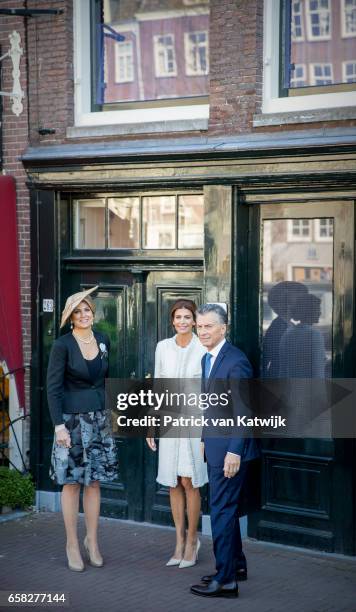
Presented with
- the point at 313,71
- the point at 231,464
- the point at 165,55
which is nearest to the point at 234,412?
the point at 231,464

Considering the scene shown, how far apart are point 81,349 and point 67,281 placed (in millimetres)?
2005

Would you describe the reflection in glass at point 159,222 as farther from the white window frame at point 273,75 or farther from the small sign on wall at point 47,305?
the white window frame at point 273,75

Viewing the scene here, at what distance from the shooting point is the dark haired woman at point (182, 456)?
7.39m

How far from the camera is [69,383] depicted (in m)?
7.31

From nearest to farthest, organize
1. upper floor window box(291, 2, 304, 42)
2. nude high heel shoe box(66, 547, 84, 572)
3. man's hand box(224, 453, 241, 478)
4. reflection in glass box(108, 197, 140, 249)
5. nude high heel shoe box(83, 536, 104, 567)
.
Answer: man's hand box(224, 453, 241, 478) < nude high heel shoe box(66, 547, 84, 572) < nude high heel shoe box(83, 536, 104, 567) < upper floor window box(291, 2, 304, 42) < reflection in glass box(108, 197, 140, 249)

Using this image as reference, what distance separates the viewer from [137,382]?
8797mm

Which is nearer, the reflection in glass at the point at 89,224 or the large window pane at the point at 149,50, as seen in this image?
the large window pane at the point at 149,50

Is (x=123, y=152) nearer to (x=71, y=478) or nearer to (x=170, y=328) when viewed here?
(x=170, y=328)

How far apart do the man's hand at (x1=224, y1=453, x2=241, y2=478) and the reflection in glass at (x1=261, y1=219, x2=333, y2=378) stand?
5.30 feet

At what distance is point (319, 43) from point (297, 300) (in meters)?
2.19

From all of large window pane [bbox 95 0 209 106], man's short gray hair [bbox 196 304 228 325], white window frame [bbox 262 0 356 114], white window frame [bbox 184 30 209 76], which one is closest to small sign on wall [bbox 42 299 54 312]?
large window pane [bbox 95 0 209 106]

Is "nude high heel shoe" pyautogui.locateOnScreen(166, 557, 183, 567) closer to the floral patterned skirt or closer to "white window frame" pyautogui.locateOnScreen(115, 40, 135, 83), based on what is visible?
the floral patterned skirt

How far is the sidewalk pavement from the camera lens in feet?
21.7

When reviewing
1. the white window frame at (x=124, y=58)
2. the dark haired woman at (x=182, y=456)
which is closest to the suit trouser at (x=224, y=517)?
the dark haired woman at (x=182, y=456)
